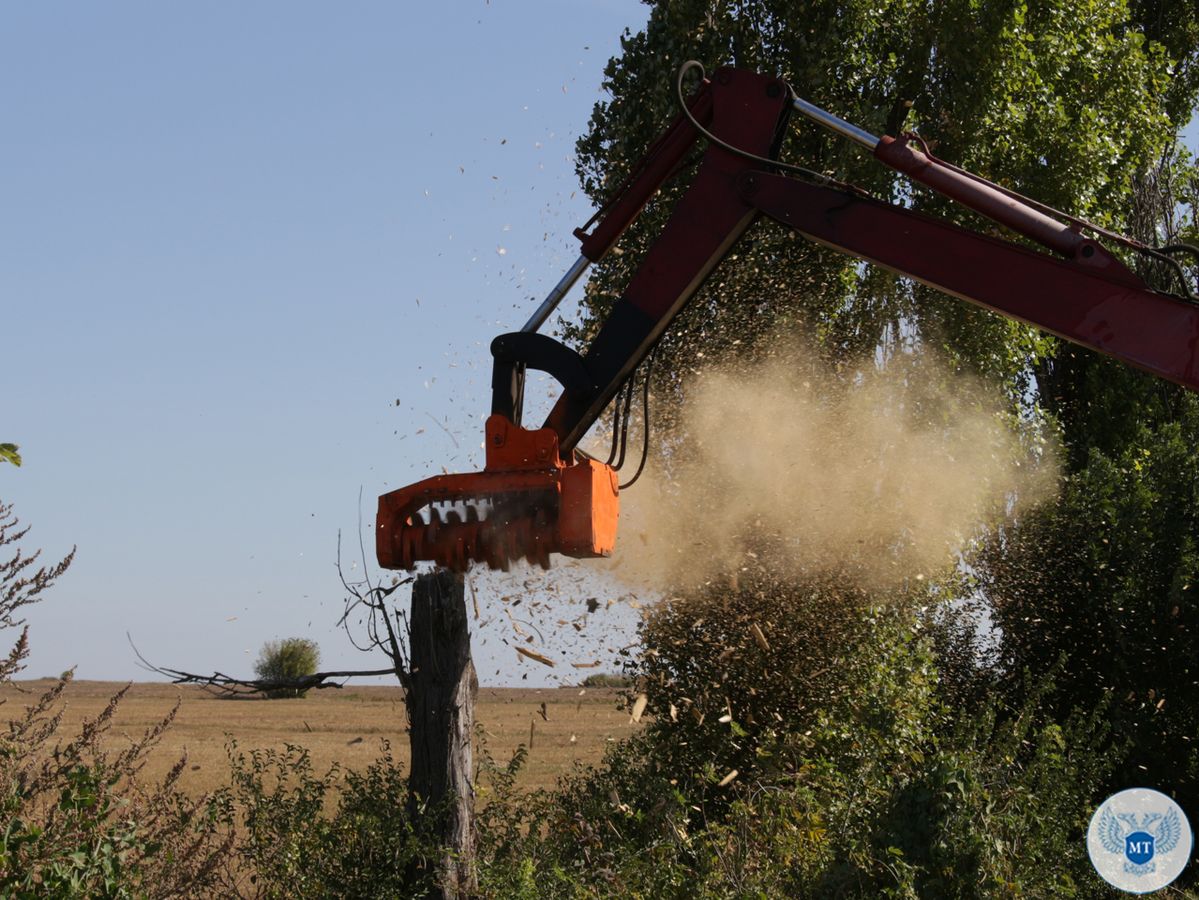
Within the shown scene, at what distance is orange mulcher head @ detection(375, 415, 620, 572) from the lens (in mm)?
6688

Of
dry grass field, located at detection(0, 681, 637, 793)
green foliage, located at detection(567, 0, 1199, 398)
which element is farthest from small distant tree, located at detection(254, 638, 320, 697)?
green foliage, located at detection(567, 0, 1199, 398)

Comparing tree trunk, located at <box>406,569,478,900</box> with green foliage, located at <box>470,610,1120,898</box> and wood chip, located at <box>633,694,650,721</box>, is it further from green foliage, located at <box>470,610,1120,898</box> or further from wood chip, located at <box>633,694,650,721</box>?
wood chip, located at <box>633,694,650,721</box>

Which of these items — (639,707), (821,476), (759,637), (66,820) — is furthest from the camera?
(821,476)

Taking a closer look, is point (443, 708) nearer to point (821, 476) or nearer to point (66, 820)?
point (66, 820)

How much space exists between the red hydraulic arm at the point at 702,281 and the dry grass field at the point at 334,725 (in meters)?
4.09

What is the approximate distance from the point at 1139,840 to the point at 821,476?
4121 mm

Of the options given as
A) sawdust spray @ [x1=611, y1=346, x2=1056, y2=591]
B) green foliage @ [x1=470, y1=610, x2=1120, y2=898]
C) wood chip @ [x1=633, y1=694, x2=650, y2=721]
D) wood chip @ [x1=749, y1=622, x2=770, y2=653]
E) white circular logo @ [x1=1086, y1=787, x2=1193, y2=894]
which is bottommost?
white circular logo @ [x1=1086, y1=787, x2=1193, y2=894]

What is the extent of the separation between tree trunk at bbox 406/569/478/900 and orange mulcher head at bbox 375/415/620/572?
1.79 feet

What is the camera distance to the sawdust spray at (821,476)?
1113 cm

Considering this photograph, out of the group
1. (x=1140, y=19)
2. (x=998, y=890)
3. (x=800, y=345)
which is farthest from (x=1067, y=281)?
(x=1140, y=19)

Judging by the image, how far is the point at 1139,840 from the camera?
29.7 ft

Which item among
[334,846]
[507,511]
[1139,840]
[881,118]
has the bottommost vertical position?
[1139,840]

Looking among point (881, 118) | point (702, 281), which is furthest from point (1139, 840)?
point (881, 118)

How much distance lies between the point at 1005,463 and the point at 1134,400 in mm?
2871
